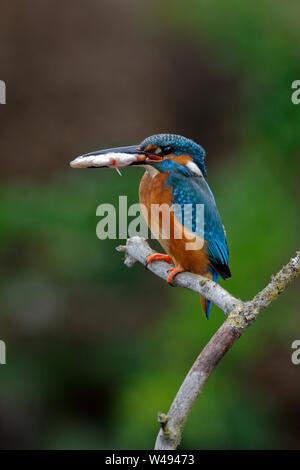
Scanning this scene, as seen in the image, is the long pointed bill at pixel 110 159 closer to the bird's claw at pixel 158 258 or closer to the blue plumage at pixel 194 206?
the blue plumage at pixel 194 206

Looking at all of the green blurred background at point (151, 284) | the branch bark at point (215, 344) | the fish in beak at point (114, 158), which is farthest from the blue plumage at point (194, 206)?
the green blurred background at point (151, 284)

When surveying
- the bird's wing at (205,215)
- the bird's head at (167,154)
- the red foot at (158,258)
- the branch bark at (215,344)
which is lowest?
the branch bark at (215,344)

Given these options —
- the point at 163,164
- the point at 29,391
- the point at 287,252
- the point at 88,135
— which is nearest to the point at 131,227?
the point at 163,164

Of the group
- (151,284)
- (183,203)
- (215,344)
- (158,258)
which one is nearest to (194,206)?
(183,203)

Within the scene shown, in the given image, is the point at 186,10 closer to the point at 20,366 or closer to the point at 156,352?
the point at 156,352

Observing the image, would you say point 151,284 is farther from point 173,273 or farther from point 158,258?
point 173,273

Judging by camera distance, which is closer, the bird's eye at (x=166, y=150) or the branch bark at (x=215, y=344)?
the branch bark at (x=215, y=344)

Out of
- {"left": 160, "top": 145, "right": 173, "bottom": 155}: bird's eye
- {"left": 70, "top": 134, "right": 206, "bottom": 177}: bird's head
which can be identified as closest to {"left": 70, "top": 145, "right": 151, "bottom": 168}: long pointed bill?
{"left": 70, "top": 134, "right": 206, "bottom": 177}: bird's head

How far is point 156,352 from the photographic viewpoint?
11.6 ft

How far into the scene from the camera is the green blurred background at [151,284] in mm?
3158

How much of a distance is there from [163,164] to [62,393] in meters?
2.37

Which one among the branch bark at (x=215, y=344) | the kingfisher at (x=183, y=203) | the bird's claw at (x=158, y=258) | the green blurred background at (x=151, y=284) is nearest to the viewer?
the branch bark at (x=215, y=344)

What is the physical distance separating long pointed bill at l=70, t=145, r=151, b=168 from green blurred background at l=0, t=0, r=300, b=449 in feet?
4.68

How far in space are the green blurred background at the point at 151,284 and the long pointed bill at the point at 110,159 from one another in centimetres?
143
